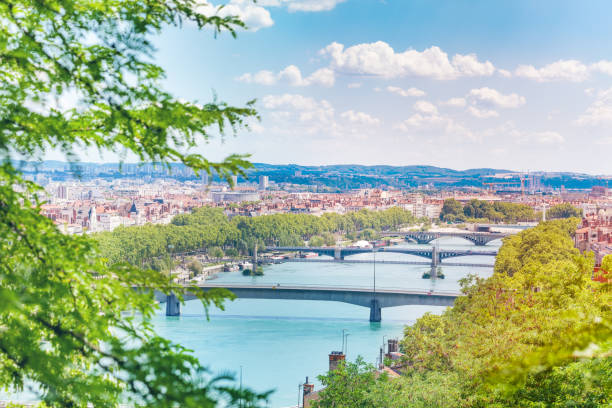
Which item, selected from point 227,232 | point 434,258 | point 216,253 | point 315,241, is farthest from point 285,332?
point 315,241

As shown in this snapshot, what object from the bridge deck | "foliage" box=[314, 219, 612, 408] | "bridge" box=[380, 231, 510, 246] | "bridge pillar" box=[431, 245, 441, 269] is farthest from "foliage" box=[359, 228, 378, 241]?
"foliage" box=[314, 219, 612, 408]

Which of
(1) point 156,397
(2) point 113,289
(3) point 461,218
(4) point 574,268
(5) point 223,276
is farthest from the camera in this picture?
(3) point 461,218

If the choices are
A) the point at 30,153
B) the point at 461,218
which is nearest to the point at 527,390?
the point at 30,153

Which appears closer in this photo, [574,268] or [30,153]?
[30,153]

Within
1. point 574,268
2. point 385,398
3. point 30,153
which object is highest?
point 30,153

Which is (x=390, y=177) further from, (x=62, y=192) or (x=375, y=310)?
(x=375, y=310)

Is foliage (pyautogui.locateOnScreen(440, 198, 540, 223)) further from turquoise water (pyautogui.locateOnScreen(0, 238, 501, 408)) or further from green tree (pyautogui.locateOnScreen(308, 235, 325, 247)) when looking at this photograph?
turquoise water (pyautogui.locateOnScreen(0, 238, 501, 408))

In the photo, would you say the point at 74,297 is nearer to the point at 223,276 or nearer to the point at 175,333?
the point at 175,333
